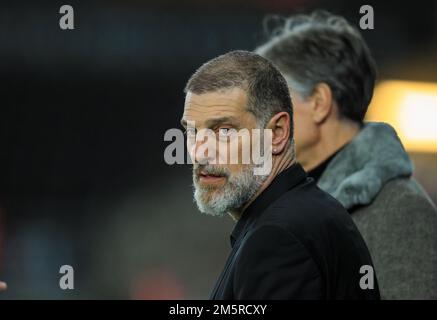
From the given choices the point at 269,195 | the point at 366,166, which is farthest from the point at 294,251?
the point at 366,166

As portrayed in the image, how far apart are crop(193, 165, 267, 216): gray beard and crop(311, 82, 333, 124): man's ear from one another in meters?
1.00

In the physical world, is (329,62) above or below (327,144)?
above

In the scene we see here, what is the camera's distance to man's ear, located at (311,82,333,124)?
2.90 meters

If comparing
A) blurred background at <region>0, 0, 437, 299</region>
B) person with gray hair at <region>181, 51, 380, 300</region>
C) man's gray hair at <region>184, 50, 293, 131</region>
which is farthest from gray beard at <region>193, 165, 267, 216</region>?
blurred background at <region>0, 0, 437, 299</region>

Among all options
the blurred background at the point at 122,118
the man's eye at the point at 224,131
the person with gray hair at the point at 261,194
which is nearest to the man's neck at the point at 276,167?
the person with gray hair at the point at 261,194

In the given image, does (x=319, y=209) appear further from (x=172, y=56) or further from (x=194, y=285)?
(x=172, y=56)

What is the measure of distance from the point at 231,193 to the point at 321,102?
1077 millimetres

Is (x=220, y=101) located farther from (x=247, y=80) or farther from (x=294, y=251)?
(x=294, y=251)

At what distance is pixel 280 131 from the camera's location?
199 cm

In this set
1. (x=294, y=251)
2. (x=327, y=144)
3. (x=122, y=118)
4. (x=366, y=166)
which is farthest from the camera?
(x=122, y=118)

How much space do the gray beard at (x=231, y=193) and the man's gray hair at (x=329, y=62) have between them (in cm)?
103

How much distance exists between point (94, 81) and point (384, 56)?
3.88m

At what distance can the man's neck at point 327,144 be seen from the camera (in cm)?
288

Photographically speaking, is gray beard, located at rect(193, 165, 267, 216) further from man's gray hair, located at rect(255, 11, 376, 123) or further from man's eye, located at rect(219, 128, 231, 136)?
man's gray hair, located at rect(255, 11, 376, 123)
